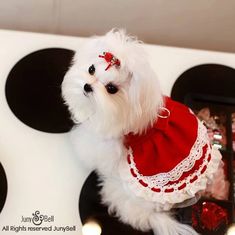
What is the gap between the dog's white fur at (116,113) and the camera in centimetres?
74

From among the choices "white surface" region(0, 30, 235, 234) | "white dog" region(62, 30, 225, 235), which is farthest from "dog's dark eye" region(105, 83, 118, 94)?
"white surface" region(0, 30, 235, 234)

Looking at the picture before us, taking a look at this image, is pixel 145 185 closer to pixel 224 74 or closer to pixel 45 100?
pixel 45 100

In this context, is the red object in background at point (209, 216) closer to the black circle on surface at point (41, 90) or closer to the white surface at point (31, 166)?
the white surface at point (31, 166)

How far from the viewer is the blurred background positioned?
4.02ft

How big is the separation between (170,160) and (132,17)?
60 centimetres

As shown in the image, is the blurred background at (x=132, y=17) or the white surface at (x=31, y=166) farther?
the blurred background at (x=132, y=17)

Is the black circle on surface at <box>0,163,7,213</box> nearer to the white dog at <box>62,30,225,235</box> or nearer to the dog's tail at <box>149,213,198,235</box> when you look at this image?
the white dog at <box>62,30,225,235</box>

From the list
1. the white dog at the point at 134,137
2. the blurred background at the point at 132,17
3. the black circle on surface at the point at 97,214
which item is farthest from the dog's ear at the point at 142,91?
the blurred background at the point at 132,17

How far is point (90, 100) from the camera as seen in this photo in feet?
2.58

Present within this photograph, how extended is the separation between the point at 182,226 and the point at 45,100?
482mm

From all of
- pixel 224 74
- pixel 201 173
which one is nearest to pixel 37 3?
pixel 224 74

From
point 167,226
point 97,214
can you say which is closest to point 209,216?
point 167,226

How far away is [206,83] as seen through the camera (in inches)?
44.5

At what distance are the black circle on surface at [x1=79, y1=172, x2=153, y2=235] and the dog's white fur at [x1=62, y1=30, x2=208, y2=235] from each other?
15mm
